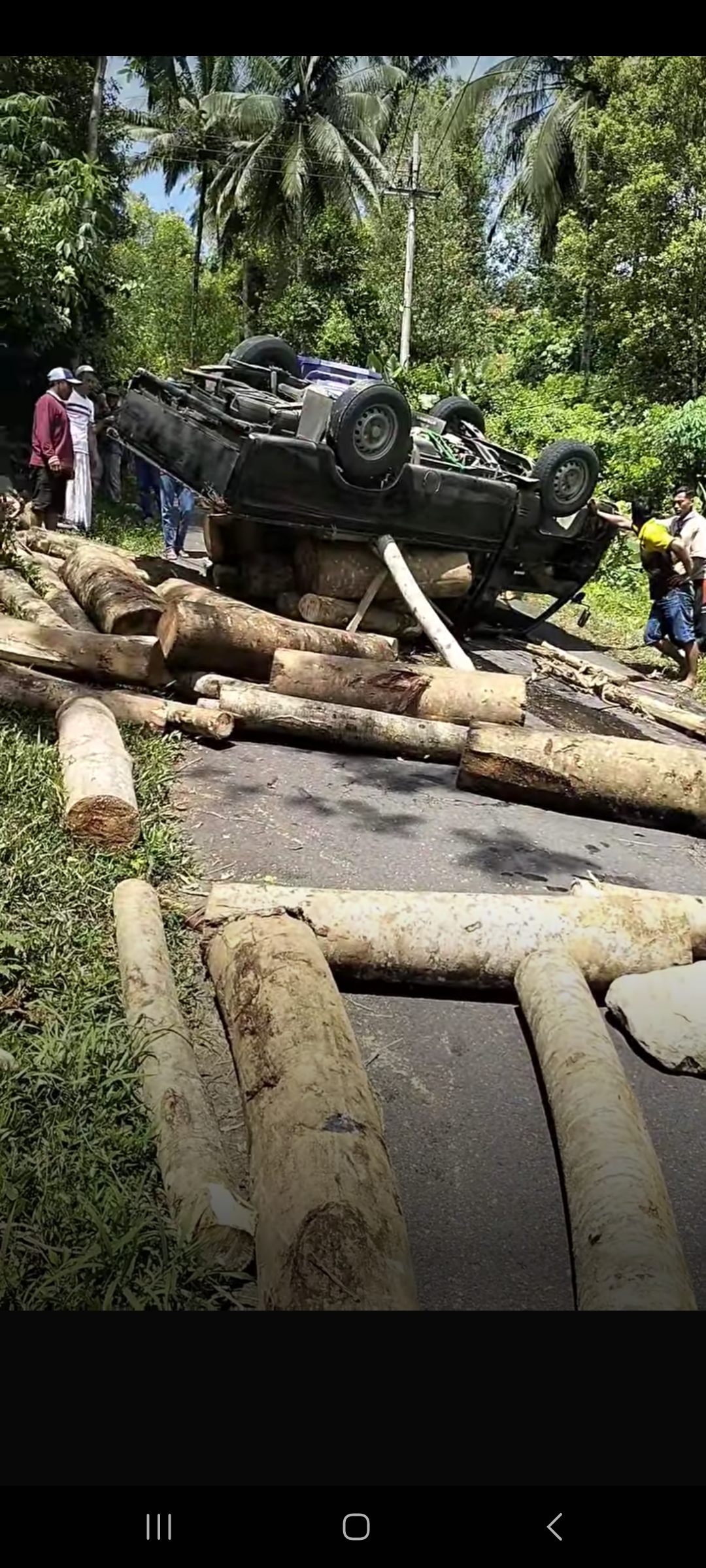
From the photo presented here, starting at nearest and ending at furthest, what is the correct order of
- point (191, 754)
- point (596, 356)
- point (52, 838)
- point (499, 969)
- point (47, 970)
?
point (47, 970), point (499, 969), point (52, 838), point (191, 754), point (596, 356)

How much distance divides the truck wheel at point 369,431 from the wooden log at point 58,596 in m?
2.03

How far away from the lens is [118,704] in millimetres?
5430

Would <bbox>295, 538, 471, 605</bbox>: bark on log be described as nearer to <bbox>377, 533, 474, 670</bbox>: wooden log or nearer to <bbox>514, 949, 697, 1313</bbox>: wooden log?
<bbox>377, 533, 474, 670</bbox>: wooden log

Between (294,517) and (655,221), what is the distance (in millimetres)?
4375

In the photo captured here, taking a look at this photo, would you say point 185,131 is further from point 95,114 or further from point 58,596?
point 58,596

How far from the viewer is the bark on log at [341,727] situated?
560cm

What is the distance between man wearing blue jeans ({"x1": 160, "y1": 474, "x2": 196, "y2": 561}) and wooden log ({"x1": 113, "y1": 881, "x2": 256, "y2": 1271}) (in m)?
7.49

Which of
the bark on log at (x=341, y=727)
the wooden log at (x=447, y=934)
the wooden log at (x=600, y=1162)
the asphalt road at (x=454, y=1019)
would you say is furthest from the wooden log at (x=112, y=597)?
the wooden log at (x=600, y=1162)

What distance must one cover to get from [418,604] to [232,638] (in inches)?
84.5

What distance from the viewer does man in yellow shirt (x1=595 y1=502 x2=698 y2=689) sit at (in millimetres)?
8539

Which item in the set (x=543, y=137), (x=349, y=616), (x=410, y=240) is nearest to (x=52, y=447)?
(x=349, y=616)

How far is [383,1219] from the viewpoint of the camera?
2207 mm
